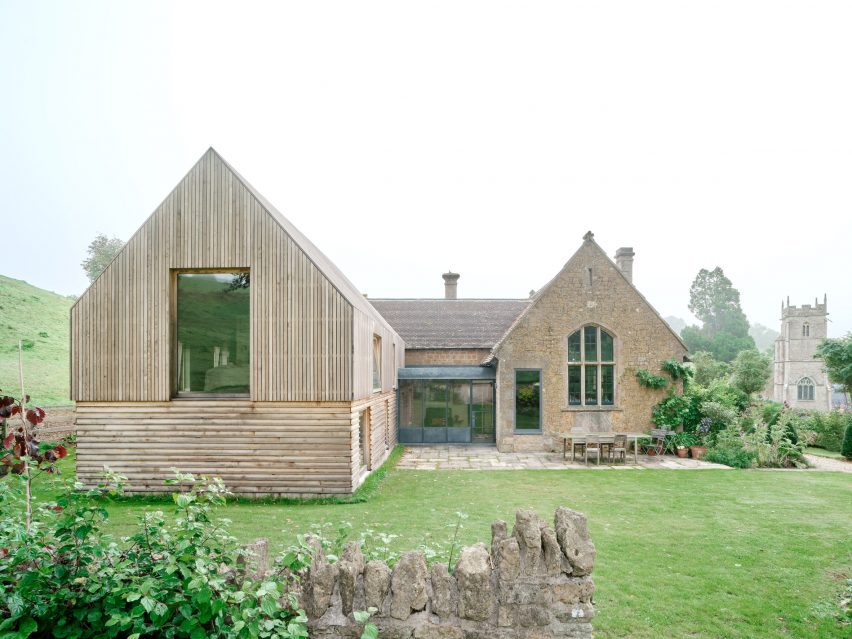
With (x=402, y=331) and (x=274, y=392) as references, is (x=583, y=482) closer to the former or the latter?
(x=274, y=392)

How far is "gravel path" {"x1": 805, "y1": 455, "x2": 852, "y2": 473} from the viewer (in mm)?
15148

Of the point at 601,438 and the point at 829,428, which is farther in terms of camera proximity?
the point at 829,428

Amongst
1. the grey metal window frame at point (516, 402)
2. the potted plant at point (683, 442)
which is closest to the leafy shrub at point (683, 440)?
the potted plant at point (683, 442)

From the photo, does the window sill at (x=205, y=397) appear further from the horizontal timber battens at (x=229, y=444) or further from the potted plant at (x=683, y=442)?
the potted plant at (x=683, y=442)

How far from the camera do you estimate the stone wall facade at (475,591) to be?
3.21m

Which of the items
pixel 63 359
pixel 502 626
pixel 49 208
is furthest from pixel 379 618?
pixel 49 208

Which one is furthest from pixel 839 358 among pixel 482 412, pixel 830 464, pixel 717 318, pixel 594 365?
pixel 717 318

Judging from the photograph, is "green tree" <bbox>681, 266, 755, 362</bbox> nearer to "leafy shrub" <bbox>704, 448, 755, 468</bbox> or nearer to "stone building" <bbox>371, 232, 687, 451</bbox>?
"stone building" <bbox>371, 232, 687, 451</bbox>

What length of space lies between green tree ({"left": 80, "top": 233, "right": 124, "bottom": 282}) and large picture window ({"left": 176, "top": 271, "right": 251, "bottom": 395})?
53168 mm

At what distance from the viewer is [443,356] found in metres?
23.7

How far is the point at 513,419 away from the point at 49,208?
123 ft

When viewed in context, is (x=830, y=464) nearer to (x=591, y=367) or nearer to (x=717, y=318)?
(x=591, y=367)

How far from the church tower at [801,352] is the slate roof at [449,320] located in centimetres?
5384

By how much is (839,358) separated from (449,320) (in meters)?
17.1
